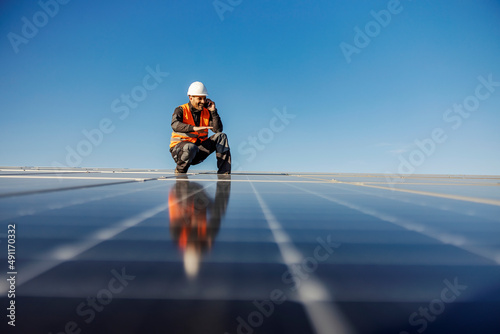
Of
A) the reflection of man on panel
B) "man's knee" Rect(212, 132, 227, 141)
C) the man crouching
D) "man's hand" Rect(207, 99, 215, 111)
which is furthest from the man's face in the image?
the reflection of man on panel

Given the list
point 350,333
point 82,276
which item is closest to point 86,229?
point 82,276

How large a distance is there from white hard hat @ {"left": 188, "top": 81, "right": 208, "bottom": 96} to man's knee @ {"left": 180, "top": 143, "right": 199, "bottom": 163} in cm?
129

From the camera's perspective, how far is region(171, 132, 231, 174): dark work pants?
287 inches

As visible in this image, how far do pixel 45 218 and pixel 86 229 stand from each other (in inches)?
15.4

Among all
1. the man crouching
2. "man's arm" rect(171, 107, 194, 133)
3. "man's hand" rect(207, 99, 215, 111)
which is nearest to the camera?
"man's arm" rect(171, 107, 194, 133)

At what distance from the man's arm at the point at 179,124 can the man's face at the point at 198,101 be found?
0.44 m

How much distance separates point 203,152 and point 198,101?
128cm

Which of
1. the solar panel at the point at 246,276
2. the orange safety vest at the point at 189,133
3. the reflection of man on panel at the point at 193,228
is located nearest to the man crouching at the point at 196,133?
the orange safety vest at the point at 189,133

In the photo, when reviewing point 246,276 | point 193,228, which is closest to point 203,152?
point 193,228

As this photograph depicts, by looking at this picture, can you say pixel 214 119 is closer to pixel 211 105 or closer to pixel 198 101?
pixel 211 105

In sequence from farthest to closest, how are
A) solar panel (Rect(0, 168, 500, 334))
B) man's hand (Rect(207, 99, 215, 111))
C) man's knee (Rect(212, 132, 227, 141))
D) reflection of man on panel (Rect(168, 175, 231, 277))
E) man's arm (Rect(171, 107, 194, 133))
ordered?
man's knee (Rect(212, 132, 227, 141)) → man's hand (Rect(207, 99, 215, 111)) → man's arm (Rect(171, 107, 194, 133)) → reflection of man on panel (Rect(168, 175, 231, 277)) → solar panel (Rect(0, 168, 500, 334))

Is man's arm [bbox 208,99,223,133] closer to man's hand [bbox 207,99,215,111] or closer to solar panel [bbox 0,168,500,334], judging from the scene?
man's hand [bbox 207,99,215,111]

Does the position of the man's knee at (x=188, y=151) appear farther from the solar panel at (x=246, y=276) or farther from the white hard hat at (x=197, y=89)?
the solar panel at (x=246, y=276)

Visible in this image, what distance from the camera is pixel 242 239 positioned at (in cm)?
114
